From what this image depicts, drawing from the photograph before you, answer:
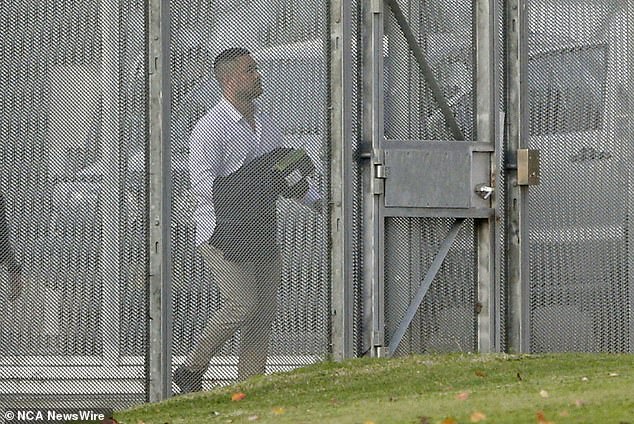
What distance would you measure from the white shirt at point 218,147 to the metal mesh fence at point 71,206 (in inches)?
13.2

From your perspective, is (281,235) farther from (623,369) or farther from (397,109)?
(623,369)

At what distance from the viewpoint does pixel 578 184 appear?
10.2 metres

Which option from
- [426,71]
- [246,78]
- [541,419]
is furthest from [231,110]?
[541,419]

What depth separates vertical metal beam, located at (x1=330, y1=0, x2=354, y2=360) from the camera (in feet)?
30.3

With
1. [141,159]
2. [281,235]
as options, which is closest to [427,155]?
[281,235]

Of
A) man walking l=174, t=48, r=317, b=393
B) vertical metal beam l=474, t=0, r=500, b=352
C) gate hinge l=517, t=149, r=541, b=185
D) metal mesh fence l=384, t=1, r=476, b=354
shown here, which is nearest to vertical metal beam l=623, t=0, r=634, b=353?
gate hinge l=517, t=149, r=541, b=185

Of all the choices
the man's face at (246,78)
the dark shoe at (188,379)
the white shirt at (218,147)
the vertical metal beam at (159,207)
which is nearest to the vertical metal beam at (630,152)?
the white shirt at (218,147)

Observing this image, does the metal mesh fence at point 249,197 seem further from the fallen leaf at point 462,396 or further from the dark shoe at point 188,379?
the fallen leaf at point 462,396

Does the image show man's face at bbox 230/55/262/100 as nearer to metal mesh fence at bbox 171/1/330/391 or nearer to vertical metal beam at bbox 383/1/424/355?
metal mesh fence at bbox 171/1/330/391

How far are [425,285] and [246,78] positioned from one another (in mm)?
1660

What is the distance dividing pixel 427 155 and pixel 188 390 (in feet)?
6.71

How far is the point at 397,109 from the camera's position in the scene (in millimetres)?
9594

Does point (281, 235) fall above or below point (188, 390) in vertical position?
above

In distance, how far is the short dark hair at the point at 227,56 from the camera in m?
8.96
